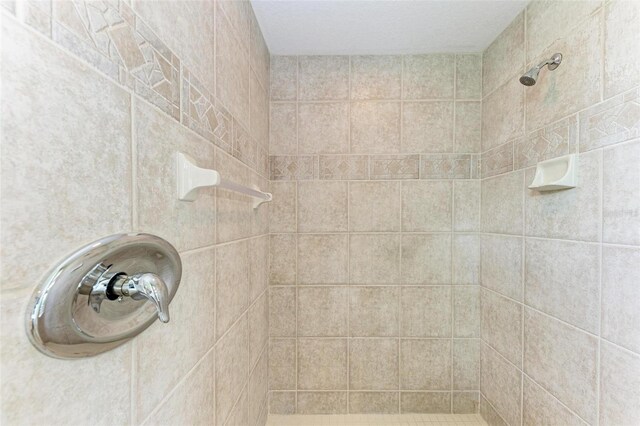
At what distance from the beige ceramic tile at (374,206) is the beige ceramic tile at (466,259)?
32cm

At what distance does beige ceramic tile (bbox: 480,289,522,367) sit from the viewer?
1222 millimetres

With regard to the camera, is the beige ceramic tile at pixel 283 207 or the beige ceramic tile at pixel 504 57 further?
the beige ceramic tile at pixel 283 207

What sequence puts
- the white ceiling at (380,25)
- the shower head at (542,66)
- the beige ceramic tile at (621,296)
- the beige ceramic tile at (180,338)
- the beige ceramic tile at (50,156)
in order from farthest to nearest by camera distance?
the white ceiling at (380,25) < the shower head at (542,66) < the beige ceramic tile at (621,296) < the beige ceramic tile at (180,338) < the beige ceramic tile at (50,156)

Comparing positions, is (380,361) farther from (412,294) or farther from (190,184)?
(190,184)

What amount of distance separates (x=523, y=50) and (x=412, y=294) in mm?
1157

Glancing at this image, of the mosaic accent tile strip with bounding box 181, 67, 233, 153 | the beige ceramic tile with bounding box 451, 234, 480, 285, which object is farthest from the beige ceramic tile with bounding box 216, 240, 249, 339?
the beige ceramic tile with bounding box 451, 234, 480, 285

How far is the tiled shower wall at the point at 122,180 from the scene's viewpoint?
30 cm

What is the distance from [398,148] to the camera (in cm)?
153

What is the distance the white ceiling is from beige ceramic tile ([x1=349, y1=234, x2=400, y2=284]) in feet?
3.03

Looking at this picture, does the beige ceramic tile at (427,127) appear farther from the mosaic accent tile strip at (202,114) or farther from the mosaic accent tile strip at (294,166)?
the mosaic accent tile strip at (202,114)

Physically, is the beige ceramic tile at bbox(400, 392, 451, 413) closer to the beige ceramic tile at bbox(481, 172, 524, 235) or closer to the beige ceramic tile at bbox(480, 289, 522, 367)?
the beige ceramic tile at bbox(480, 289, 522, 367)

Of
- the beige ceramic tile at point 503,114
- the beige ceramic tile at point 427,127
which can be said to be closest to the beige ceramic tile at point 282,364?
the beige ceramic tile at point 427,127

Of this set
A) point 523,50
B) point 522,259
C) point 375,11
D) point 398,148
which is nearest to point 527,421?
point 522,259

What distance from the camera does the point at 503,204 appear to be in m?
1.33
